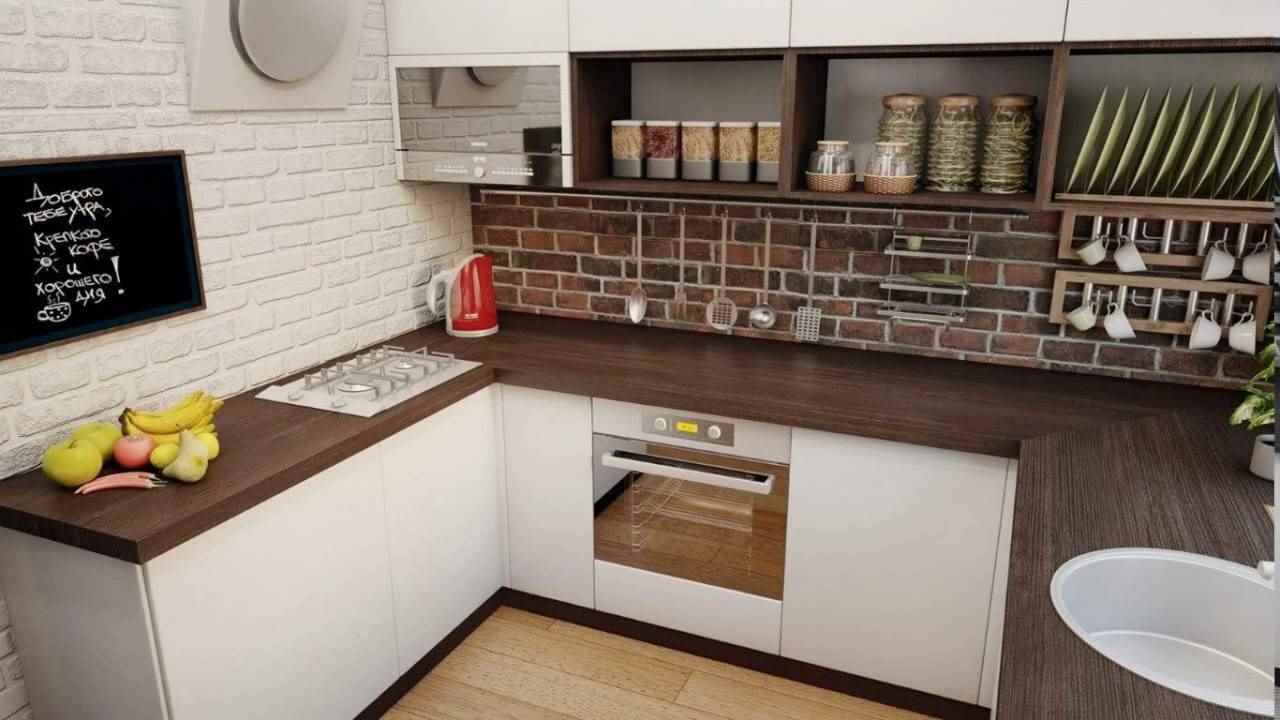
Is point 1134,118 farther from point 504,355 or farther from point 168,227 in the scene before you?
point 168,227

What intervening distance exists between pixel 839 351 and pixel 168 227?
5.92ft

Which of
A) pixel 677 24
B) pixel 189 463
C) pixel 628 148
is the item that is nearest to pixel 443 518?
pixel 189 463

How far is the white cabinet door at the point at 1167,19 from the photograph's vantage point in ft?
6.18

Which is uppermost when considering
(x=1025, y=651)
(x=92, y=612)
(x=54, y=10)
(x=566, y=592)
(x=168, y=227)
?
(x=54, y=10)

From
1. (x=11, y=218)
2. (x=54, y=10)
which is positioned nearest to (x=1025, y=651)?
(x=11, y=218)

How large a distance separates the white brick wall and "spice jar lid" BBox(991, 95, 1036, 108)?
1.72 metres

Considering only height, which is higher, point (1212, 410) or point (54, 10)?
point (54, 10)

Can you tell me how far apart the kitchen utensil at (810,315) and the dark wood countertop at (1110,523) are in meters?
0.85

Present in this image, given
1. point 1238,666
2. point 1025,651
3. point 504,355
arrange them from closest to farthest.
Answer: point 1025,651 < point 1238,666 < point 504,355

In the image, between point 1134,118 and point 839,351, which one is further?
point 839,351

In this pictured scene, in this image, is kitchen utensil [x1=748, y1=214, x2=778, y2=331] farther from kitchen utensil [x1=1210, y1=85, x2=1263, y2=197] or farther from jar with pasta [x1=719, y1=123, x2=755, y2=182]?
kitchen utensil [x1=1210, y1=85, x2=1263, y2=197]

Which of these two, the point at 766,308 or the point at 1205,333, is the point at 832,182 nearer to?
the point at 766,308

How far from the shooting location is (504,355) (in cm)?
265

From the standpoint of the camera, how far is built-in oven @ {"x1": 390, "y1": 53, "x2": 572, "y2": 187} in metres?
2.54
